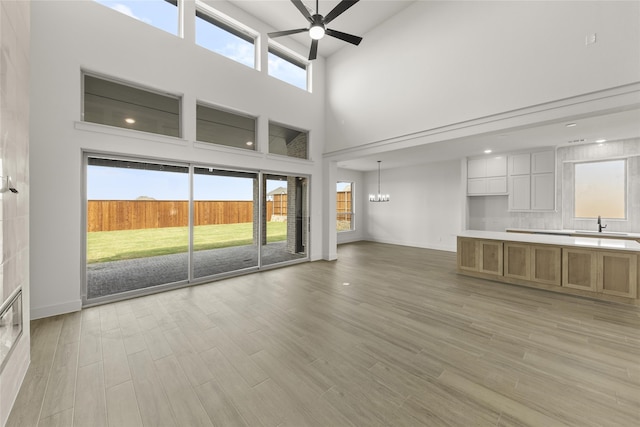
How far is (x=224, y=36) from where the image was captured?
5117 mm

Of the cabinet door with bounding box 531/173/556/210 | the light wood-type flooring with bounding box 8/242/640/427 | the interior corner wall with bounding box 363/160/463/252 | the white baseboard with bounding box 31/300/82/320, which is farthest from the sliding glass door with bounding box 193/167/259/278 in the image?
the cabinet door with bounding box 531/173/556/210

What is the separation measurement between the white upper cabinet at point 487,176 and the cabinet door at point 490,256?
3015mm

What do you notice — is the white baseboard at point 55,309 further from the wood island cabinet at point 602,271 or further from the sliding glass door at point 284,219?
the wood island cabinet at point 602,271

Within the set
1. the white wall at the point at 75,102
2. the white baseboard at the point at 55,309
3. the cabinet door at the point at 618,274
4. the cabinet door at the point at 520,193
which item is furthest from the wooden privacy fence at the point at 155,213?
the cabinet door at the point at 520,193

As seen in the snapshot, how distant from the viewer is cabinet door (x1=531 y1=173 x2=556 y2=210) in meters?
6.32

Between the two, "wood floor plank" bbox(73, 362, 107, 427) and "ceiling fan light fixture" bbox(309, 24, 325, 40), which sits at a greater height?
"ceiling fan light fixture" bbox(309, 24, 325, 40)

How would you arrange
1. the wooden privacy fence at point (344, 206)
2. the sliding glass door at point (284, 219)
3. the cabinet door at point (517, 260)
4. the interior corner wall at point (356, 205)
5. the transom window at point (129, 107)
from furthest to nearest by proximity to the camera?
1. the wooden privacy fence at point (344, 206)
2. the interior corner wall at point (356, 205)
3. the sliding glass door at point (284, 219)
4. the cabinet door at point (517, 260)
5. the transom window at point (129, 107)

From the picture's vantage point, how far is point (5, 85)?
173 centimetres

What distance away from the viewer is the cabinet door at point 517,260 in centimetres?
446

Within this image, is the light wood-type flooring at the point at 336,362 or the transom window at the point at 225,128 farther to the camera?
the transom window at the point at 225,128

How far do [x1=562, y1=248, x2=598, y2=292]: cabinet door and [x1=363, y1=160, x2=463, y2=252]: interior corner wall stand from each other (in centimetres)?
342

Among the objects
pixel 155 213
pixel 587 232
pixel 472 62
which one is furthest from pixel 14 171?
pixel 587 232

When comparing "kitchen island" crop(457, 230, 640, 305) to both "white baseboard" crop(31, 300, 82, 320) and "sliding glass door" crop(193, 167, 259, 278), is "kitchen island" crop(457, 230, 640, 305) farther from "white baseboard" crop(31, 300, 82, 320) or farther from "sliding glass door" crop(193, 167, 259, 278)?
"white baseboard" crop(31, 300, 82, 320)

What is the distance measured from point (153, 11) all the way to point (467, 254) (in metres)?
7.37
